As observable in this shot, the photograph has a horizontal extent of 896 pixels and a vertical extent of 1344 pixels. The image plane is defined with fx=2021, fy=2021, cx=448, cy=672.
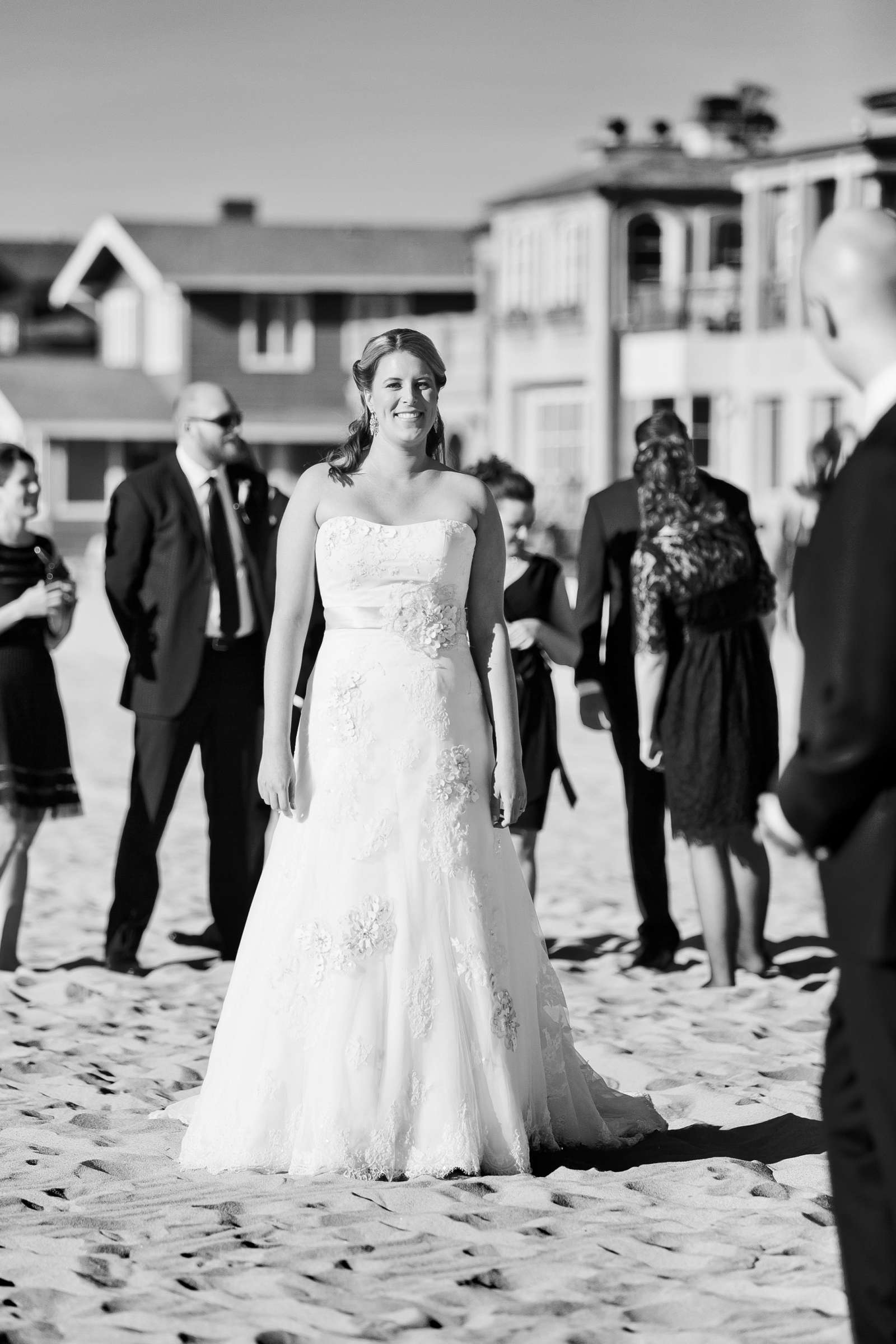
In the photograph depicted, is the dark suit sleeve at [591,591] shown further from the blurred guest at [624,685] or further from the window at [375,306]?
the window at [375,306]

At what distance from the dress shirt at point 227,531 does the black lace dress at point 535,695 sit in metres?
1.02

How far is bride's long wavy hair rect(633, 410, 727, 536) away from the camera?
716 centimetres

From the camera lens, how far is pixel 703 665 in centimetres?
731

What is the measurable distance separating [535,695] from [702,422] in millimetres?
33379

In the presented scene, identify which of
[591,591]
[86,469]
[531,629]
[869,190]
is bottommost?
[531,629]

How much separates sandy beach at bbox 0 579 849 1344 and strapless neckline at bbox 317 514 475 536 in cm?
162

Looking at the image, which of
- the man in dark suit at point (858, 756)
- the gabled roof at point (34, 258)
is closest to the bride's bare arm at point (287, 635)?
the man in dark suit at point (858, 756)

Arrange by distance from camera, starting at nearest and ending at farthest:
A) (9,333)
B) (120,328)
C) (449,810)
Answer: (449,810)
(120,328)
(9,333)

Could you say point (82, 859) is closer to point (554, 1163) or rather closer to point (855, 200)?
point (554, 1163)

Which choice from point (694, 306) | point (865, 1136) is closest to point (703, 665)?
point (865, 1136)

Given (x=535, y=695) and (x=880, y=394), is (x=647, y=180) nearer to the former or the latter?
(x=535, y=695)

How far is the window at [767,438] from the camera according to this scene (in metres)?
38.3

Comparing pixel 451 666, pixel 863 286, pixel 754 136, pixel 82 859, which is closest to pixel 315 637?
pixel 451 666

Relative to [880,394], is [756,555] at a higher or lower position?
lower
